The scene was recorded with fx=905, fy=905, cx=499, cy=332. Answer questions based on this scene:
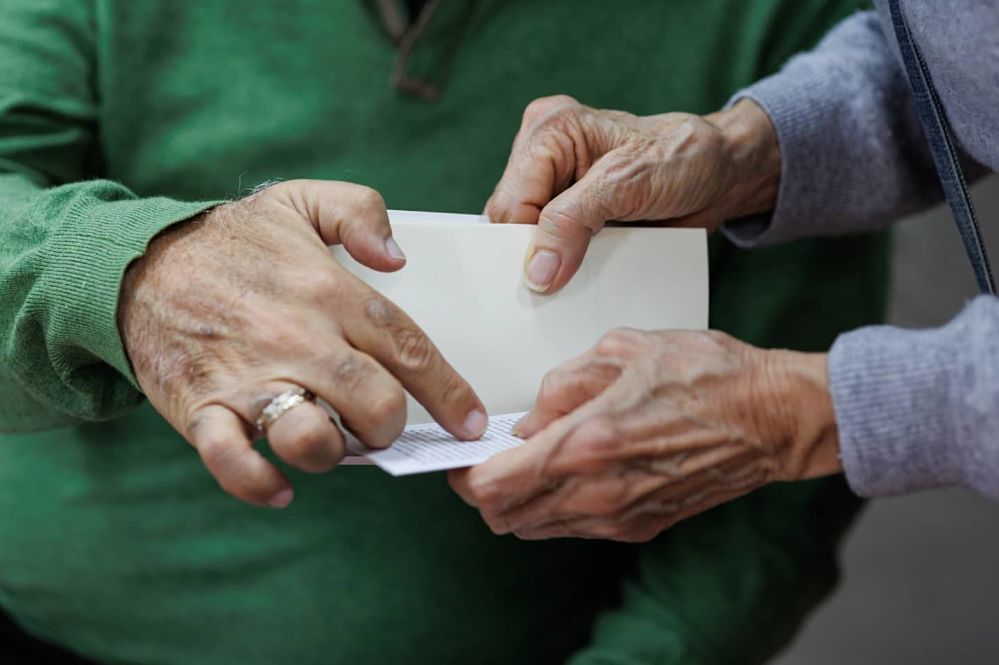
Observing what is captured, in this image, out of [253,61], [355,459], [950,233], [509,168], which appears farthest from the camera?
[950,233]

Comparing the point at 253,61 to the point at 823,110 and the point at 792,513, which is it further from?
the point at 792,513

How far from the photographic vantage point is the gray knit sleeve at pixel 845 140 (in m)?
0.93

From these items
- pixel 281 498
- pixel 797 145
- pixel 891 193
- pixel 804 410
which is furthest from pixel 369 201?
pixel 891 193

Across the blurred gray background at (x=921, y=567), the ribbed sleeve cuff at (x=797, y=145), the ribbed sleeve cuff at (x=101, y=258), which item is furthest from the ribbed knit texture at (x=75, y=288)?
the blurred gray background at (x=921, y=567)

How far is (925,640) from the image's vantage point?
4.78 ft

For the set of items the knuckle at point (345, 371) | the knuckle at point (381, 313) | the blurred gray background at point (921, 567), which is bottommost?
the blurred gray background at point (921, 567)

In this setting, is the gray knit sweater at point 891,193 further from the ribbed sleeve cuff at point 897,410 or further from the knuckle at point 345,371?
the knuckle at point 345,371

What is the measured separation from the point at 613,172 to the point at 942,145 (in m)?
0.29

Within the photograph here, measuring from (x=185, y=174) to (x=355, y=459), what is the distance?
1.59 feet

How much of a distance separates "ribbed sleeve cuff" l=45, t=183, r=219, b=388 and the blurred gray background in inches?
45.5

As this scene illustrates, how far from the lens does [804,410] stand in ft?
2.23

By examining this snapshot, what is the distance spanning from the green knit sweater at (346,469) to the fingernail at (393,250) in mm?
321

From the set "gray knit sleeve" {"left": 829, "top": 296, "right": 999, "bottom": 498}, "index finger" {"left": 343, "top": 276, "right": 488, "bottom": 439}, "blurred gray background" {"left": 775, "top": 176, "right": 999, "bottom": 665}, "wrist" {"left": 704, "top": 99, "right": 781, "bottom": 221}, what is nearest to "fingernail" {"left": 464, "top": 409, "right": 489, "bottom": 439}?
"index finger" {"left": 343, "top": 276, "right": 488, "bottom": 439}

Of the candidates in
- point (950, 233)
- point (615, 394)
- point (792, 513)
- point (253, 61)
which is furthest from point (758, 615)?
point (253, 61)
